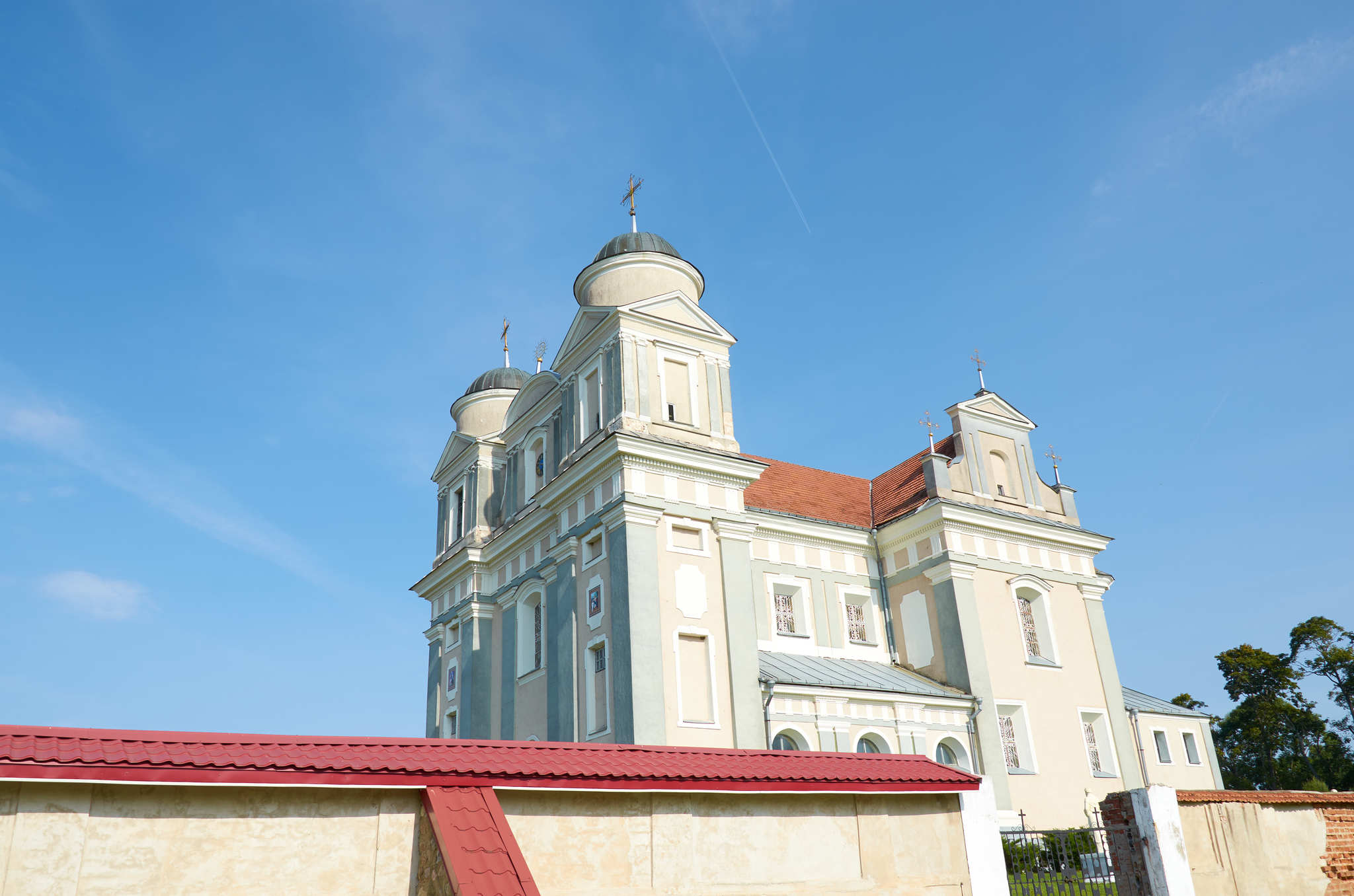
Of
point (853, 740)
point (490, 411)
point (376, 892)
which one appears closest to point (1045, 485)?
point (853, 740)

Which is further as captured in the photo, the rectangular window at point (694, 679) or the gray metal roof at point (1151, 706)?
the gray metal roof at point (1151, 706)

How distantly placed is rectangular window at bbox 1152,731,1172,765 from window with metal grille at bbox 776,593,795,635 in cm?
1295

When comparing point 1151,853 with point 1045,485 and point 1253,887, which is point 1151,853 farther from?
point 1045,485

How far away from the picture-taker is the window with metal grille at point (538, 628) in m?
26.9

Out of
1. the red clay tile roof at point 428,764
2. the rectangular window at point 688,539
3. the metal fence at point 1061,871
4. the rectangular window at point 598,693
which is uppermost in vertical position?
the rectangular window at point 688,539

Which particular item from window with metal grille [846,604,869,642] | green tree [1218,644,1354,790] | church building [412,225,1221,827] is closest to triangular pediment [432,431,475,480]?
church building [412,225,1221,827]

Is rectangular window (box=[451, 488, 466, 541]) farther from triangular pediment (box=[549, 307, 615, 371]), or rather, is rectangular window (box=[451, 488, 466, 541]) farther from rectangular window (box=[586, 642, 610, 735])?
rectangular window (box=[586, 642, 610, 735])

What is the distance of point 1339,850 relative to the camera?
1434 centimetres

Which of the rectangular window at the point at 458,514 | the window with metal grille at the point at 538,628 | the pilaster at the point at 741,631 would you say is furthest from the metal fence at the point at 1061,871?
the rectangular window at the point at 458,514

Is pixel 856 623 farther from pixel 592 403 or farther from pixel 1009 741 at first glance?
pixel 592 403

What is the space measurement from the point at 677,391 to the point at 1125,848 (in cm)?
1542

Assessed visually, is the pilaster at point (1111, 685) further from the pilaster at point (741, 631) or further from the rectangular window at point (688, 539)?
the rectangular window at point (688, 539)

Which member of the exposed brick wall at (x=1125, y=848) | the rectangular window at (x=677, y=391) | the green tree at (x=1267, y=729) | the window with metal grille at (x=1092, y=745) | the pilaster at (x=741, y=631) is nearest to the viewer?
the exposed brick wall at (x=1125, y=848)

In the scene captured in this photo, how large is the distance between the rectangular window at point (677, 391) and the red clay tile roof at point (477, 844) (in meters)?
16.8
